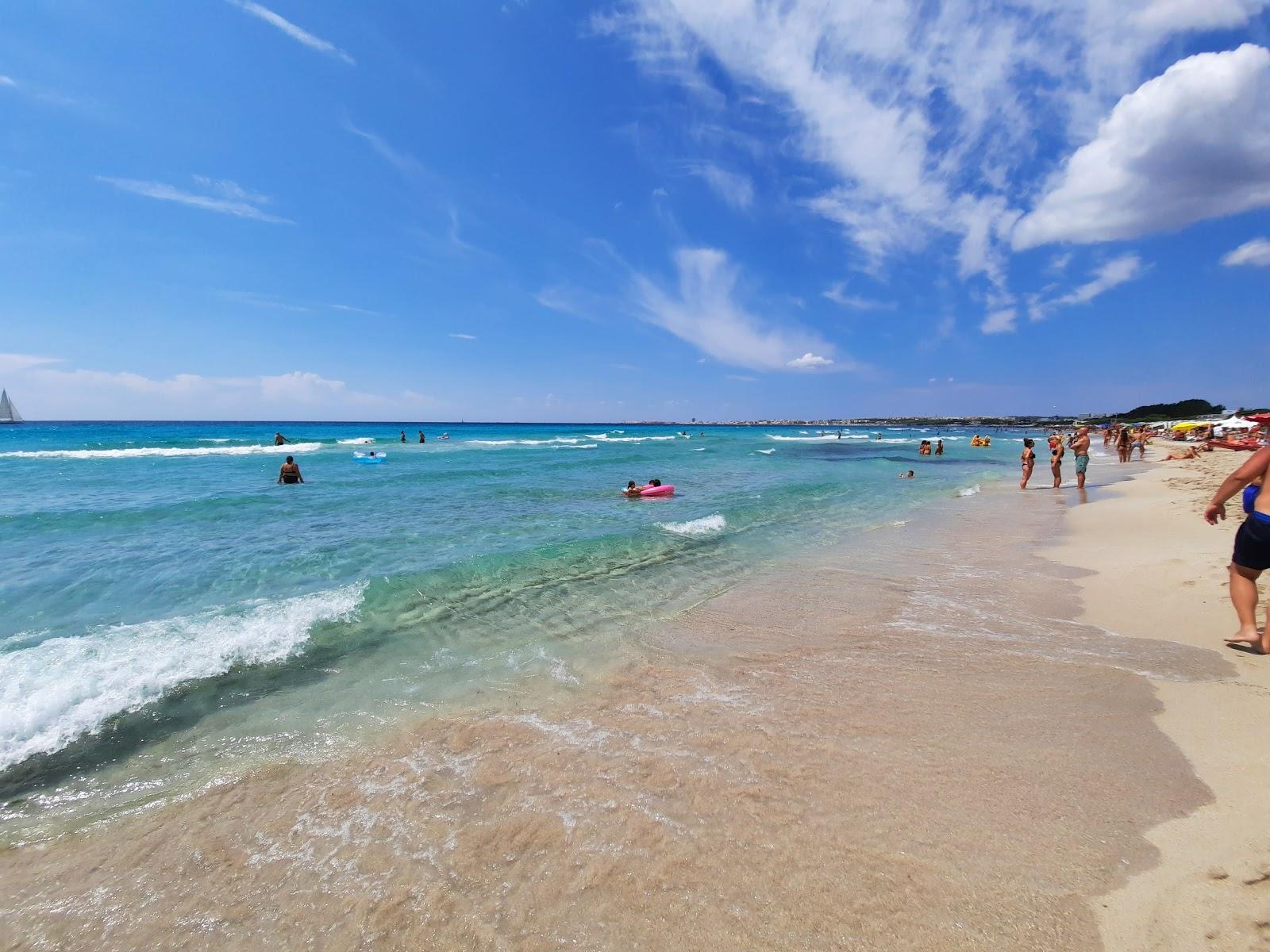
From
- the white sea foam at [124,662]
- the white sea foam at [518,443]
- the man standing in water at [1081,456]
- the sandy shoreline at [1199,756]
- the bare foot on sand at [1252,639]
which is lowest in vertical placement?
the white sea foam at [124,662]

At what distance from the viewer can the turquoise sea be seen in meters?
4.64

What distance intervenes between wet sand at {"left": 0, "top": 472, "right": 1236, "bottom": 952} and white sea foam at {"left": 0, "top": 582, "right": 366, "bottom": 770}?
193 centimetres

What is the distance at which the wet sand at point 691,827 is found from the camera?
2746mm

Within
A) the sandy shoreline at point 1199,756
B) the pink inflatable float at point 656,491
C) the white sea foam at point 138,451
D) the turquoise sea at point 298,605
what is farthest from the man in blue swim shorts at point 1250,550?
the white sea foam at point 138,451

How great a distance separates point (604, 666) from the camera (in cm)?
599

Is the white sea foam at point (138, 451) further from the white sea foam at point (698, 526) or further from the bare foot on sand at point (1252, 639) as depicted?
the bare foot on sand at point (1252, 639)

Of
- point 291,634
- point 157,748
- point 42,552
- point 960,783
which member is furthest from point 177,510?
point 960,783

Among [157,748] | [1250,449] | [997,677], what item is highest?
[1250,449]

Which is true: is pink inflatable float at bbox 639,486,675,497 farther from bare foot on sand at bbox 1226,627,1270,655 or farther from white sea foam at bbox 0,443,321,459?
white sea foam at bbox 0,443,321,459

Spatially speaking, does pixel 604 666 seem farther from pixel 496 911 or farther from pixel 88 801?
pixel 88 801

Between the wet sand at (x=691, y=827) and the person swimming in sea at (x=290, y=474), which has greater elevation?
the person swimming in sea at (x=290, y=474)

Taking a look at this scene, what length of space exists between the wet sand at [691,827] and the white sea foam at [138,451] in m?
50.2

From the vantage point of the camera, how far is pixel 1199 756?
3873mm

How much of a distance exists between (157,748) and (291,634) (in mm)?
2395
